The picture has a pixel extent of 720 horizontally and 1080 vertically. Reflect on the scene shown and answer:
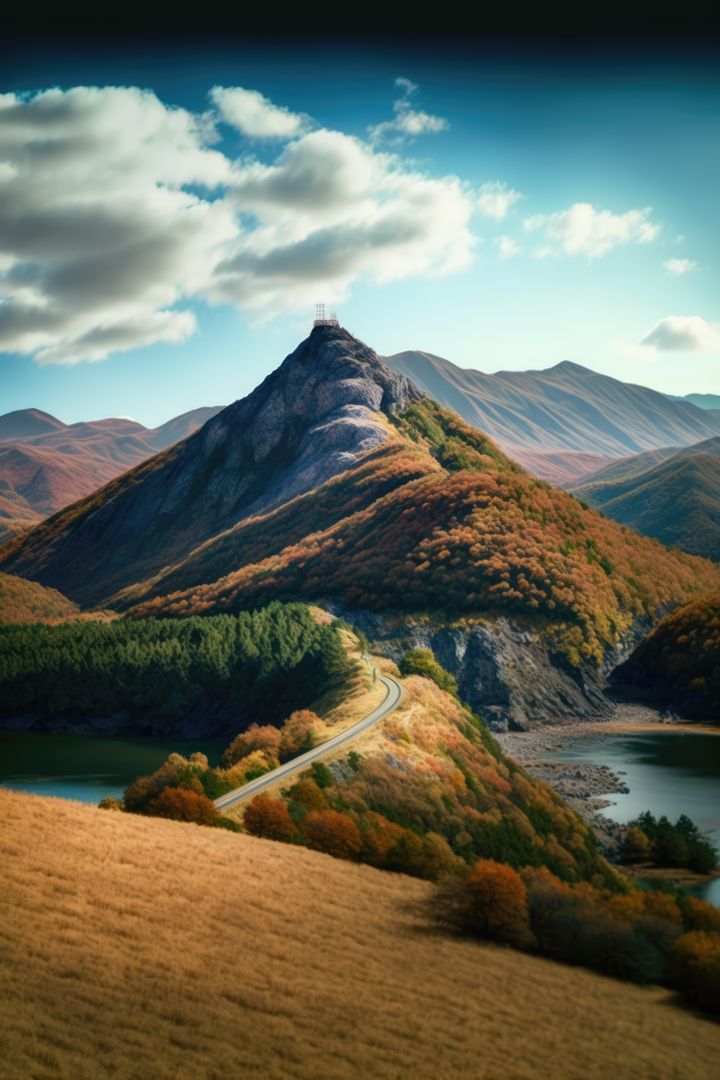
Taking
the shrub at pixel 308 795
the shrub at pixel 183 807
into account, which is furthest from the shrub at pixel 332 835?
the shrub at pixel 308 795

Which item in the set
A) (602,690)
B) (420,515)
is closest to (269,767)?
(602,690)

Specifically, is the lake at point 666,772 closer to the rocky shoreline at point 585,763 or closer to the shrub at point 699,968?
the rocky shoreline at point 585,763

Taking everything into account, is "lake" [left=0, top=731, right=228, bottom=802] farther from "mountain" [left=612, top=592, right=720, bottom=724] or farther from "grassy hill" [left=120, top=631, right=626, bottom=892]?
"mountain" [left=612, top=592, right=720, bottom=724]

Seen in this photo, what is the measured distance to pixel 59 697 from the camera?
134 meters

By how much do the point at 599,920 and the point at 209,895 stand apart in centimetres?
1887

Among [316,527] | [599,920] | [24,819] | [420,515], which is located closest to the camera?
[24,819]

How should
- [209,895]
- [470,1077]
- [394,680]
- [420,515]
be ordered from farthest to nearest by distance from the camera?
1. [420,515]
2. [394,680]
3. [209,895]
4. [470,1077]

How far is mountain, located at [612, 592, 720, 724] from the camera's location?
483ft

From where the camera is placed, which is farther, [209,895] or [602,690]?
[602,690]

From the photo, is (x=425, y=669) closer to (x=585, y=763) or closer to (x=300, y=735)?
(x=585, y=763)

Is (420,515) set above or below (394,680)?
above

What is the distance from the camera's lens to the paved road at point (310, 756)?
60.9 meters

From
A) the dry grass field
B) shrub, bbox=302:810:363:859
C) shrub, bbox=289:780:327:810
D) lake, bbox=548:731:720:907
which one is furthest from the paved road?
lake, bbox=548:731:720:907

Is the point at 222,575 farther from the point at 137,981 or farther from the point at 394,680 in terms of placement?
the point at 137,981
